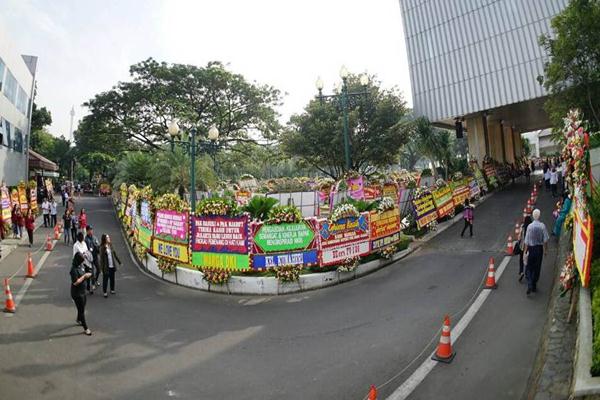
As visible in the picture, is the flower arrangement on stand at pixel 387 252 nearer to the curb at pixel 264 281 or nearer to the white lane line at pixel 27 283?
the curb at pixel 264 281

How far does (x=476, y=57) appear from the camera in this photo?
3002 centimetres

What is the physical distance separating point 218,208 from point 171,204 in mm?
2203

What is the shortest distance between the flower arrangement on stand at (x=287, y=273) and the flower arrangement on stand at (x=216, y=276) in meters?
1.36

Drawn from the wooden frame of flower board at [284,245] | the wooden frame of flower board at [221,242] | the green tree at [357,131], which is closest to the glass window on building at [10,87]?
the green tree at [357,131]

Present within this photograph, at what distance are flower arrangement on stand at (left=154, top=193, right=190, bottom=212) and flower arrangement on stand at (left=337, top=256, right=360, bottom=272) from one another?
4854 mm

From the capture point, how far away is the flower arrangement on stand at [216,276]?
10.7 meters

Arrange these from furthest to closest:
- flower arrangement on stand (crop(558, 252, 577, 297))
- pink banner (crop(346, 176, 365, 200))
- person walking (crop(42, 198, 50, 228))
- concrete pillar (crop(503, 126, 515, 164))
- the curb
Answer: concrete pillar (crop(503, 126, 515, 164)), person walking (crop(42, 198, 50, 228)), pink banner (crop(346, 176, 365, 200)), the curb, flower arrangement on stand (crop(558, 252, 577, 297))

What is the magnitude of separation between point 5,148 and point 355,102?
26.3 meters

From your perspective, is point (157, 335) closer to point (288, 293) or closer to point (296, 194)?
point (288, 293)

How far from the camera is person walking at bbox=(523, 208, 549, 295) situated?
824 cm

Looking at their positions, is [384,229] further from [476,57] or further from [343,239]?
[476,57]

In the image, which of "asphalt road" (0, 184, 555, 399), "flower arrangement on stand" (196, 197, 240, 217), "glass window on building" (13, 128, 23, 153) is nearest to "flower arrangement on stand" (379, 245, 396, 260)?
"asphalt road" (0, 184, 555, 399)

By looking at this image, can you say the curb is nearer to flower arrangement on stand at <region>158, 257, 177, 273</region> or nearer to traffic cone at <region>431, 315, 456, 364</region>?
flower arrangement on stand at <region>158, 257, 177, 273</region>

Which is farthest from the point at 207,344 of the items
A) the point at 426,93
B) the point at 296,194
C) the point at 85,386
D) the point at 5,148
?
the point at 426,93
